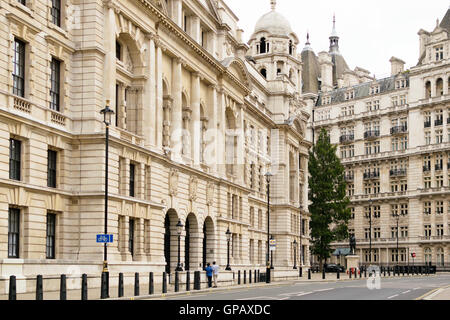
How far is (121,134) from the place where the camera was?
4119 centimetres

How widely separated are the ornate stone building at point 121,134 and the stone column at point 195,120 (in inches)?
4.4

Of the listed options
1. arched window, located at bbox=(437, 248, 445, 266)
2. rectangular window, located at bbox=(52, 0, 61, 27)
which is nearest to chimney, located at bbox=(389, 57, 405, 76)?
arched window, located at bbox=(437, 248, 445, 266)

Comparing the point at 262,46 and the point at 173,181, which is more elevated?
the point at 262,46

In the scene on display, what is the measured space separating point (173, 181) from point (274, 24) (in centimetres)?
5006

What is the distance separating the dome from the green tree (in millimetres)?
14842

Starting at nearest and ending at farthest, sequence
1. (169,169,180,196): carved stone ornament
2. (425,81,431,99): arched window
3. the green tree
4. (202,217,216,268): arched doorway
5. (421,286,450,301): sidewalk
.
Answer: (421,286,450,301): sidewalk, (169,169,180,196): carved stone ornament, (202,217,216,268): arched doorway, the green tree, (425,81,431,99): arched window

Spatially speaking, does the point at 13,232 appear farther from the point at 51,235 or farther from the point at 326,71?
the point at 326,71

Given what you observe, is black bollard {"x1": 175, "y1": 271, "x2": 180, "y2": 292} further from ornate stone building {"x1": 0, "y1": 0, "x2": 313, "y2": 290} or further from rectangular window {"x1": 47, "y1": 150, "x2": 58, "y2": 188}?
rectangular window {"x1": 47, "y1": 150, "x2": 58, "y2": 188}

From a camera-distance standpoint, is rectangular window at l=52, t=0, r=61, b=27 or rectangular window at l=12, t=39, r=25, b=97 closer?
rectangular window at l=12, t=39, r=25, b=97

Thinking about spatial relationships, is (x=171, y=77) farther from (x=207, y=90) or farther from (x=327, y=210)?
(x=327, y=210)

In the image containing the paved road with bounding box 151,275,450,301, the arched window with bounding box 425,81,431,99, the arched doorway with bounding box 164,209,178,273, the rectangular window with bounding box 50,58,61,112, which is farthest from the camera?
the arched window with bounding box 425,81,431,99

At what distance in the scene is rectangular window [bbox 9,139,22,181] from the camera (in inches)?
1270

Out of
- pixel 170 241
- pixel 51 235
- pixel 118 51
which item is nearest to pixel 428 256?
pixel 170 241

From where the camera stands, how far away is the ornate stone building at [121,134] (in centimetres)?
3275
